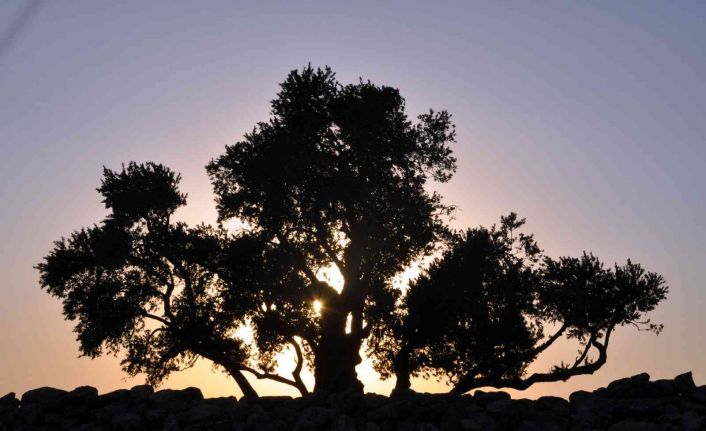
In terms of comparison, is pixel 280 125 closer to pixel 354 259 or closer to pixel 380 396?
pixel 354 259

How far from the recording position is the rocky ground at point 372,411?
59.7 ft

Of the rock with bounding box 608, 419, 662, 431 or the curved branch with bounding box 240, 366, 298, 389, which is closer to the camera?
the rock with bounding box 608, 419, 662, 431

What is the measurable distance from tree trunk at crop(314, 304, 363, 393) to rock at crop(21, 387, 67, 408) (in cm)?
1334

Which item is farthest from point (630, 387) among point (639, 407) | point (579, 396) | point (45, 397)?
point (45, 397)

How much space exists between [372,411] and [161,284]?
19.9 metres

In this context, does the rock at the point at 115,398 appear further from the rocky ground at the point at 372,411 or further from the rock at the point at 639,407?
the rock at the point at 639,407

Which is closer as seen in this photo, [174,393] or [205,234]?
[174,393]

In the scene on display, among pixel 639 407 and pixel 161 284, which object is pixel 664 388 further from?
pixel 161 284

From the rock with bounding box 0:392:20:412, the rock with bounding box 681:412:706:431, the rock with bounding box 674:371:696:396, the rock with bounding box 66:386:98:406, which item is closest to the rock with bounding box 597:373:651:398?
the rock with bounding box 674:371:696:396

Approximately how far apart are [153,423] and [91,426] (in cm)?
199

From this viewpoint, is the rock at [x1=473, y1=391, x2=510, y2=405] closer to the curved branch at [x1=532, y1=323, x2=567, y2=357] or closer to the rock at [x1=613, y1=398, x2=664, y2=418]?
the rock at [x1=613, y1=398, x2=664, y2=418]

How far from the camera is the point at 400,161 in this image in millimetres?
36938

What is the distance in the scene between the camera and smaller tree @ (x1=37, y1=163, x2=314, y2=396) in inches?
1394

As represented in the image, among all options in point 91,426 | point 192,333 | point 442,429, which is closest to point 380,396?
point 442,429
